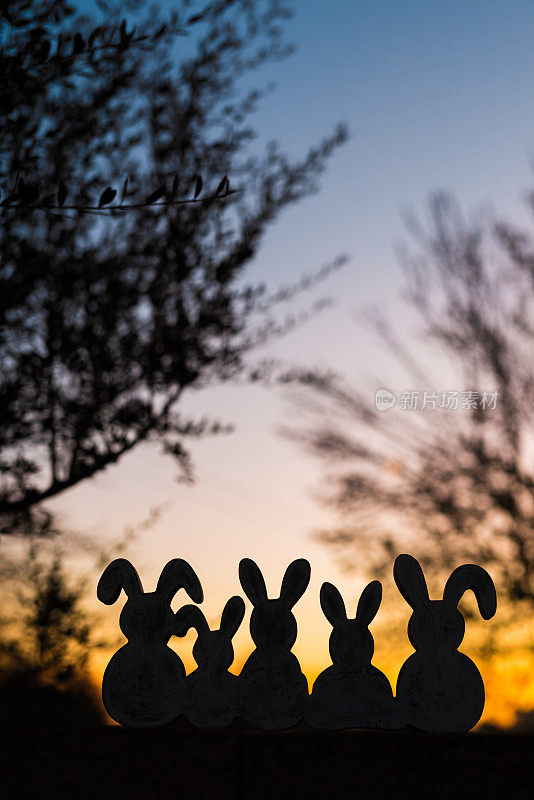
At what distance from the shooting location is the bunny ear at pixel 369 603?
3652 mm

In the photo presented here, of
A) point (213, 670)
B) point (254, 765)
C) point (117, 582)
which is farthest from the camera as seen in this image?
point (117, 582)

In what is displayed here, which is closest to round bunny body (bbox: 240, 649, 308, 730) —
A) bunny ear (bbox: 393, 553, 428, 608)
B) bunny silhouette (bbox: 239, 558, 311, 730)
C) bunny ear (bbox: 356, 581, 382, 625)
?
bunny silhouette (bbox: 239, 558, 311, 730)

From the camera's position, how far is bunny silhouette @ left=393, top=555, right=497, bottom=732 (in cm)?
356

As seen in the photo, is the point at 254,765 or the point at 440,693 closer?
the point at 254,765

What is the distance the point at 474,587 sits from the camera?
12.3 feet

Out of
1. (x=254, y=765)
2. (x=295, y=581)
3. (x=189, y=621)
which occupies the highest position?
(x=295, y=581)

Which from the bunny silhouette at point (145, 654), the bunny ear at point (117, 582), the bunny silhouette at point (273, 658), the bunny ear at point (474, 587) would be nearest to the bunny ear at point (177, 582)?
the bunny silhouette at point (145, 654)

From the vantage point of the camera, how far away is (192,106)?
5625 mm

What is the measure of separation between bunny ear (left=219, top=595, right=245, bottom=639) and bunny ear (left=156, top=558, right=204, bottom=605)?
5.4 inches

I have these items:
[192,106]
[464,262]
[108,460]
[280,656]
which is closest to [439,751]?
[280,656]

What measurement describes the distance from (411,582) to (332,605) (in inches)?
16.1

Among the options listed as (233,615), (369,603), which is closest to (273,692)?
(233,615)

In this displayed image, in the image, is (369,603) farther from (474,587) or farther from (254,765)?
(254,765)

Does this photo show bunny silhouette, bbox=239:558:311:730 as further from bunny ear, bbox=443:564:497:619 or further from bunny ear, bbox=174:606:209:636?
bunny ear, bbox=443:564:497:619
